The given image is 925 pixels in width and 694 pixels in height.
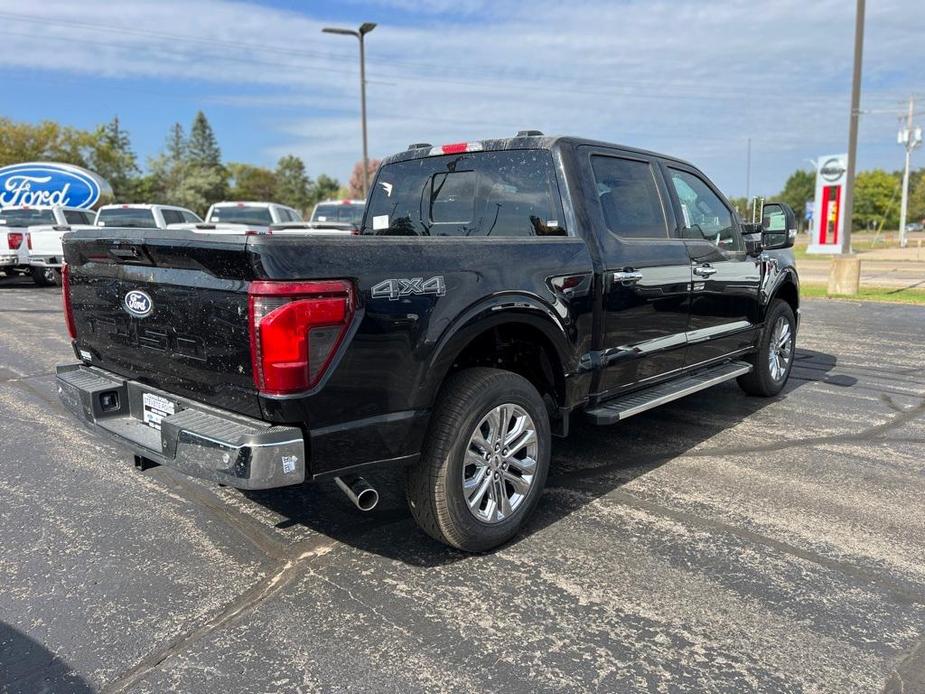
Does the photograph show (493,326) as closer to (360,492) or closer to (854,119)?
(360,492)

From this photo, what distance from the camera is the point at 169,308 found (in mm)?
3062

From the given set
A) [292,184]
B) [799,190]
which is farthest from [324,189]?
[799,190]

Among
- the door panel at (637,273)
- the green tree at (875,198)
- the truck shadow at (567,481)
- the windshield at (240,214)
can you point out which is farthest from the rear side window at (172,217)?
the green tree at (875,198)

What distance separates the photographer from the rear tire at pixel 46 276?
16016 mm

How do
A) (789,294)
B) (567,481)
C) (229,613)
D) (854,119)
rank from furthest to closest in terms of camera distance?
1. (854,119)
2. (789,294)
3. (567,481)
4. (229,613)

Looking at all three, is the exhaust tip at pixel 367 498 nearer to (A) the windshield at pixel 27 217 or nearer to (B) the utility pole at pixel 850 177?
(B) the utility pole at pixel 850 177

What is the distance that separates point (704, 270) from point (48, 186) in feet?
91.0

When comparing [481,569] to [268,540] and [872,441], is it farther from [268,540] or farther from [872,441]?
[872,441]

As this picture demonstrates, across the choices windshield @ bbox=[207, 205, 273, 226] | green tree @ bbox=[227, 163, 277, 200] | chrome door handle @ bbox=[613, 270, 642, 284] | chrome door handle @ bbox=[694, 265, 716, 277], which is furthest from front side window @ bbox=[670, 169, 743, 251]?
green tree @ bbox=[227, 163, 277, 200]

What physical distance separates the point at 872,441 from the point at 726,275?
61.2 inches

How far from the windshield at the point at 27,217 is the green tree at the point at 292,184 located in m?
83.8

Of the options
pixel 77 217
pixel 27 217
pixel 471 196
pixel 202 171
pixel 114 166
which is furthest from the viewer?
pixel 202 171

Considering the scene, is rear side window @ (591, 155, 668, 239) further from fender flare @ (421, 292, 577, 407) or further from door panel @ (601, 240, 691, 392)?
fender flare @ (421, 292, 577, 407)

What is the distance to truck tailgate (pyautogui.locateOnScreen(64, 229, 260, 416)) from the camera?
9.09 ft
